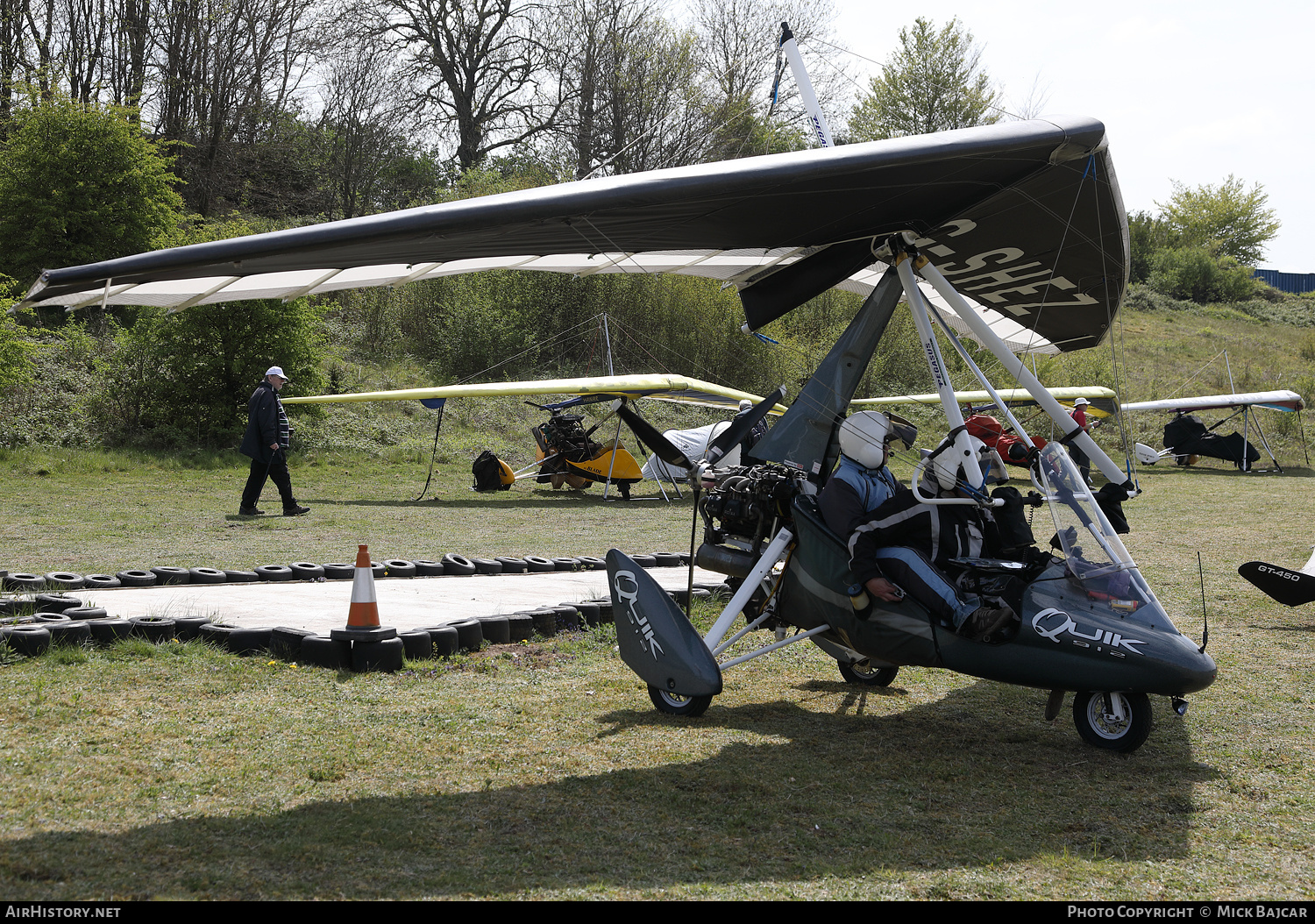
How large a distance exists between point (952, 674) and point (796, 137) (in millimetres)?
42759

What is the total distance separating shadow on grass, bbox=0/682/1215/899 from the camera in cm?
337

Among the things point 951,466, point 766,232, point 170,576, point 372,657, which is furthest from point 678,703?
point 170,576

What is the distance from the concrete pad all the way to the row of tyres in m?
0.12

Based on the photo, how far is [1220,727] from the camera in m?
5.59

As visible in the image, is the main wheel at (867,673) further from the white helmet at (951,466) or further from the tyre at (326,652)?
the tyre at (326,652)

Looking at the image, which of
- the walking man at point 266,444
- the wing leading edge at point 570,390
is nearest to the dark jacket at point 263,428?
the walking man at point 266,444

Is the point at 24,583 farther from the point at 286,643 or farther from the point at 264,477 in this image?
the point at 264,477

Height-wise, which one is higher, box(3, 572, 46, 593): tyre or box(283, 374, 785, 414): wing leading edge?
box(283, 374, 785, 414): wing leading edge

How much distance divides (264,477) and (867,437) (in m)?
11.5

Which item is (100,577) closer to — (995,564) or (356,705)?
(356,705)

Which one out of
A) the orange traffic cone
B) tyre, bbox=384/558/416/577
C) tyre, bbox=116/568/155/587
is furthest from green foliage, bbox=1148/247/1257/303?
the orange traffic cone

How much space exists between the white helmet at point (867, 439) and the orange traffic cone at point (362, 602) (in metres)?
3.18

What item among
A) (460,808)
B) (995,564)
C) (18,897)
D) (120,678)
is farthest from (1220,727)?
(120,678)

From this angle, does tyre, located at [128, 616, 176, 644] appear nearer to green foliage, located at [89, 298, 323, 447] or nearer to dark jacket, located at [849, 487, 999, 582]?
dark jacket, located at [849, 487, 999, 582]
